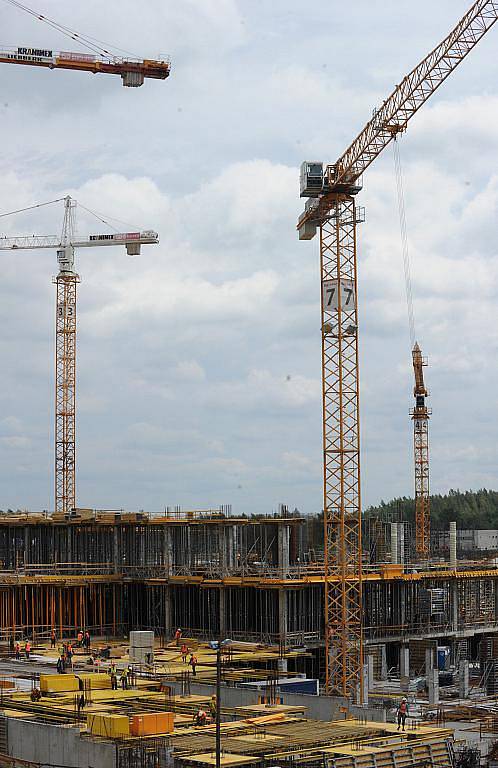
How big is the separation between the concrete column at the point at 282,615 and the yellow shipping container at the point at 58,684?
67.6ft

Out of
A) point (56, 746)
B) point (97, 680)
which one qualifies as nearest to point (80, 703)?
point (56, 746)

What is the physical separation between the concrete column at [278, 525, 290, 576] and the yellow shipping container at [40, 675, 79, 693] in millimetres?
21055

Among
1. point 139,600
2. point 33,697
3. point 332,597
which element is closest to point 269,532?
point 332,597

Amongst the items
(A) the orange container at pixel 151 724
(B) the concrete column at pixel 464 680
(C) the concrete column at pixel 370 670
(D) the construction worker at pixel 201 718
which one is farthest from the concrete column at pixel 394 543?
(A) the orange container at pixel 151 724

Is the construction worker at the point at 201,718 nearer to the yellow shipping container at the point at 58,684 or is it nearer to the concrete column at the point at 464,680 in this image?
the yellow shipping container at the point at 58,684

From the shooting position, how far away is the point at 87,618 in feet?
228

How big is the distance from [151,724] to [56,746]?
290 cm

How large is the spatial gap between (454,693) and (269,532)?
13342 millimetres

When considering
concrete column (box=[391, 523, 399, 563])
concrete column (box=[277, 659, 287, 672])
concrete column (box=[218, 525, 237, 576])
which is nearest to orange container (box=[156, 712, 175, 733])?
concrete column (box=[277, 659, 287, 672])

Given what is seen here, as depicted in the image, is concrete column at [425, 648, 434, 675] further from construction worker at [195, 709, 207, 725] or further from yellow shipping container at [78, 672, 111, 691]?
construction worker at [195, 709, 207, 725]

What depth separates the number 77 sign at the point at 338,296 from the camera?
206ft

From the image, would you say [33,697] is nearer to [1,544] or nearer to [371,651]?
[371,651]

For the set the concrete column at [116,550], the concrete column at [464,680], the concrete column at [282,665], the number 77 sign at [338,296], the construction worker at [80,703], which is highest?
the number 77 sign at [338,296]

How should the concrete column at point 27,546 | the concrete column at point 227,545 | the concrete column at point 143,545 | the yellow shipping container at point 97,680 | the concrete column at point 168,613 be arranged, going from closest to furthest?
the yellow shipping container at point 97,680 < the concrete column at point 227,545 < the concrete column at point 168,613 < the concrete column at point 143,545 < the concrete column at point 27,546
